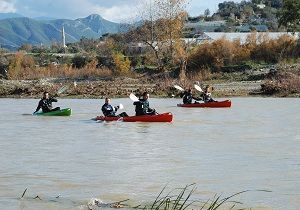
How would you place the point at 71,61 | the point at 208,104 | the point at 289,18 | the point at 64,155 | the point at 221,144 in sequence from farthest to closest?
the point at 71,61, the point at 289,18, the point at 208,104, the point at 221,144, the point at 64,155

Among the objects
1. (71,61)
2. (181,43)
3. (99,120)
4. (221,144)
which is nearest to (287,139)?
(221,144)

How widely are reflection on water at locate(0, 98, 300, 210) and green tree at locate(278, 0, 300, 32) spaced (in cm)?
2716

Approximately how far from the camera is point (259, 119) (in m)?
24.9

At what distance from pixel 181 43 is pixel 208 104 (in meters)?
18.6

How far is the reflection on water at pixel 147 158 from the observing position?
38.5 ft

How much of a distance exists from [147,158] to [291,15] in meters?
39.4

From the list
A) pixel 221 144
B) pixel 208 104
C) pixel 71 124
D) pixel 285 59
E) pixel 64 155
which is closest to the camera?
pixel 64 155

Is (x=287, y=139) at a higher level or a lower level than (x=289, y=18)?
lower

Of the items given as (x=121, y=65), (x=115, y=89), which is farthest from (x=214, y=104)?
(x=121, y=65)

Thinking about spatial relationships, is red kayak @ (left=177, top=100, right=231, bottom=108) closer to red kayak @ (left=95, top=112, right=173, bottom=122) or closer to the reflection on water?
the reflection on water

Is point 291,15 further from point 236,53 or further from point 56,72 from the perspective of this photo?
point 56,72

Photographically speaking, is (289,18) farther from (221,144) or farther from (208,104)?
(221,144)

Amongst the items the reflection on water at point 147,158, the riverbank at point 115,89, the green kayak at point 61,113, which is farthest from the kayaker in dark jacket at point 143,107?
the riverbank at point 115,89

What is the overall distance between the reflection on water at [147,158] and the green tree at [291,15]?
27.2 meters
